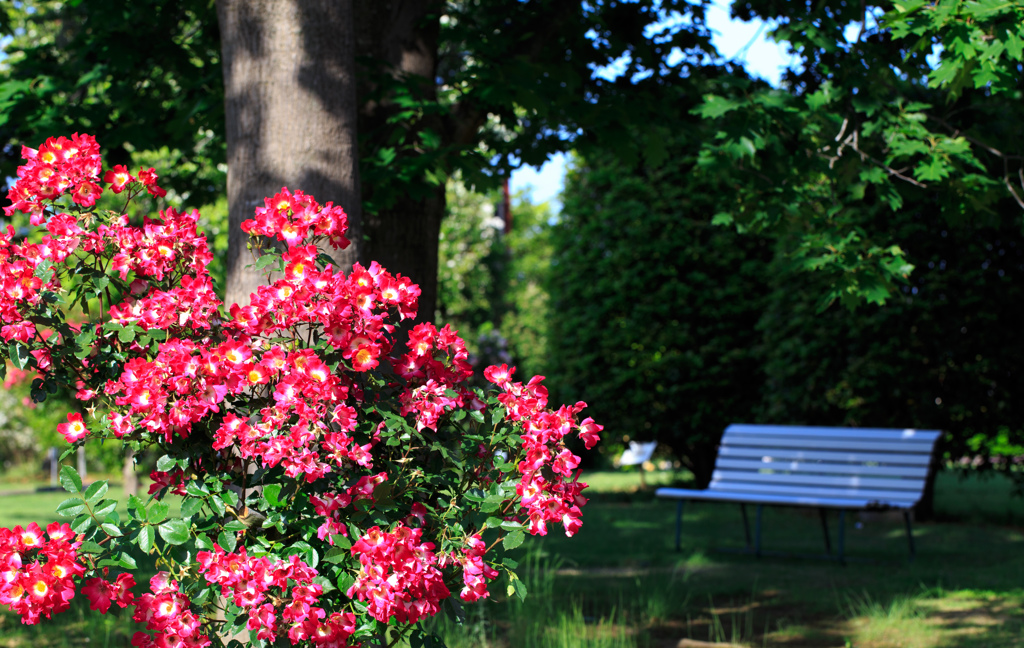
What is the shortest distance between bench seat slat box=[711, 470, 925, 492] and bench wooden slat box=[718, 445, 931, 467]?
0.46ft

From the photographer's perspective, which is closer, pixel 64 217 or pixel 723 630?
pixel 64 217

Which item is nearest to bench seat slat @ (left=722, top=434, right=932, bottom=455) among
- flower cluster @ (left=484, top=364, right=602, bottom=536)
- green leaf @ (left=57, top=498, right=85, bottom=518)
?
flower cluster @ (left=484, top=364, right=602, bottom=536)

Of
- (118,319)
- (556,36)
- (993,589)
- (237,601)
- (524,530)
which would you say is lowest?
(993,589)

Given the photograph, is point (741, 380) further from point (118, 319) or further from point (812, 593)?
point (118, 319)

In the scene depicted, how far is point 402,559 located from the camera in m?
2.12

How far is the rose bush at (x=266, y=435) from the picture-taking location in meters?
2.14

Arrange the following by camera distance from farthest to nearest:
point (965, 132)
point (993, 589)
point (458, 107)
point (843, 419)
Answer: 1. point (843, 419)
2. point (993, 589)
3. point (458, 107)
4. point (965, 132)

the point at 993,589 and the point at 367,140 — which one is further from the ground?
the point at 367,140

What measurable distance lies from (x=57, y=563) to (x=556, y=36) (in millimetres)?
4411

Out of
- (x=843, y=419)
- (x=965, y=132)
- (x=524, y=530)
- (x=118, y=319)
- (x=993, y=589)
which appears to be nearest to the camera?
(x=524, y=530)

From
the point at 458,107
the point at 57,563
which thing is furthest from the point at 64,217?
the point at 458,107

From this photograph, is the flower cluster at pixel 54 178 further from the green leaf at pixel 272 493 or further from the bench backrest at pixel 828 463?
the bench backrest at pixel 828 463

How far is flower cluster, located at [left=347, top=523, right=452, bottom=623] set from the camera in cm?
210

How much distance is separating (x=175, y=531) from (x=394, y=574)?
1.81ft
